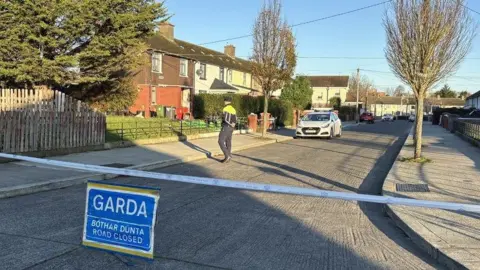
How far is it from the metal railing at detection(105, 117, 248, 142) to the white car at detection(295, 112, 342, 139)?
4.12m

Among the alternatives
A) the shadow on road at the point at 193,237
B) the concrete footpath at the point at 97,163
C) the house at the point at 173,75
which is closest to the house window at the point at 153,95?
the house at the point at 173,75

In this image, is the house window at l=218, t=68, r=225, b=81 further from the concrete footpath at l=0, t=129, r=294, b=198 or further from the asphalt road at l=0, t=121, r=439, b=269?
the asphalt road at l=0, t=121, r=439, b=269

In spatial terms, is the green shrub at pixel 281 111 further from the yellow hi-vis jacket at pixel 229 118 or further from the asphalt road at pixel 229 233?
the asphalt road at pixel 229 233

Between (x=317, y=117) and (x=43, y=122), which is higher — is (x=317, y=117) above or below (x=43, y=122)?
above

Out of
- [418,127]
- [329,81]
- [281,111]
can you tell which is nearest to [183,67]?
[281,111]

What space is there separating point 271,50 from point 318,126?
4.92 m

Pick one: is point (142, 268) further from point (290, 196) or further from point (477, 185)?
point (477, 185)

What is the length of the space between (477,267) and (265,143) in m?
16.4

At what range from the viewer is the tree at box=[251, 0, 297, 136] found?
22.0m

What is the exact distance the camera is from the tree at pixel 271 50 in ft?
72.2

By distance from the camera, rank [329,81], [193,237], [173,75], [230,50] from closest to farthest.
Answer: [193,237] → [173,75] → [230,50] → [329,81]

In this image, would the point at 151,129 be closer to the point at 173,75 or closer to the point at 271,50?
the point at 271,50

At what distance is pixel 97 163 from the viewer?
37.8 feet

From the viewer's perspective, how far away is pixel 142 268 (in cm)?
459
